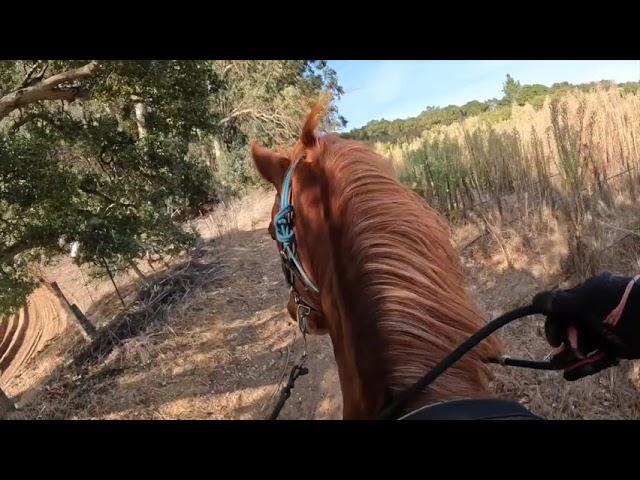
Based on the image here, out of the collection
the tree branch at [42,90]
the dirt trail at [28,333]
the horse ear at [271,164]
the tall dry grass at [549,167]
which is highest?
the tree branch at [42,90]

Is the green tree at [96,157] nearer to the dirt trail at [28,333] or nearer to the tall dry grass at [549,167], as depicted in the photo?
the tall dry grass at [549,167]

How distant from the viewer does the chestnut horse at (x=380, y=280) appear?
115cm

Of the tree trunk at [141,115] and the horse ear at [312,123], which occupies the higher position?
the tree trunk at [141,115]

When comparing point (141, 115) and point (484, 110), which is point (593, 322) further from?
point (484, 110)

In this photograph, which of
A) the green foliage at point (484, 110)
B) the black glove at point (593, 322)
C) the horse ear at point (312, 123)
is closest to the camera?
the black glove at point (593, 322)

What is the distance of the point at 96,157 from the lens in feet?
19.9

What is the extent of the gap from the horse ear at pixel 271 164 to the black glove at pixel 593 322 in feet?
3.54

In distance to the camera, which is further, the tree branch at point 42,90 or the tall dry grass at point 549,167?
the tree branch at point 42,90

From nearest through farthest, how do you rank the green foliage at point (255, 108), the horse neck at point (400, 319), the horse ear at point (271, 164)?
the horse neck at point (400, 319), the horse ear at point (271, 164), the green foliage at point (255, 108)

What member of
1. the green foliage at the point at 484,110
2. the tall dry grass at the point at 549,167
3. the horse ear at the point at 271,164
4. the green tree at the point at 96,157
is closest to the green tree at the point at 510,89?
the green foliage at the point at 484,110

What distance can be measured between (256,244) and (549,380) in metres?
7.38

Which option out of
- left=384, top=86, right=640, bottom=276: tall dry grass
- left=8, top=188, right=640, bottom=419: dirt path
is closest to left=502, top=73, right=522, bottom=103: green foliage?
left=384, top=86, right=640, bottom=276: tall dry grass
